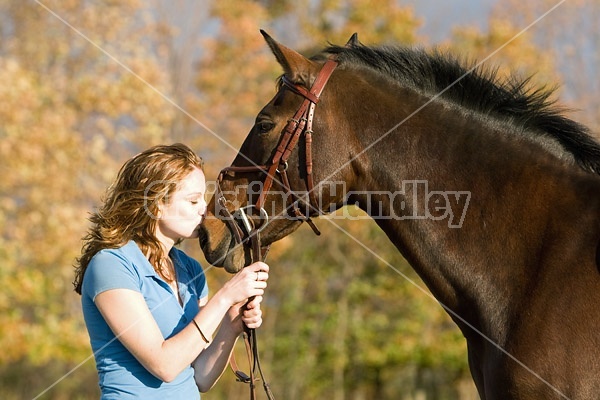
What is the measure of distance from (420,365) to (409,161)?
12.3 meters

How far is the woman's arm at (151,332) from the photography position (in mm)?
2967

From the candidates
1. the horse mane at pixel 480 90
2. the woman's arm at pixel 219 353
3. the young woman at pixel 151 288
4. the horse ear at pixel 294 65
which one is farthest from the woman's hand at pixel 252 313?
the horse mane at pixel 480 90

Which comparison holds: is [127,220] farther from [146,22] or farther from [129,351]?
[146,22]

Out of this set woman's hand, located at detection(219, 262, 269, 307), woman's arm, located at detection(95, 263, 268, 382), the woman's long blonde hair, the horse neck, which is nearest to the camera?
woman's arm, located at detection(95, 263, 268, 382)

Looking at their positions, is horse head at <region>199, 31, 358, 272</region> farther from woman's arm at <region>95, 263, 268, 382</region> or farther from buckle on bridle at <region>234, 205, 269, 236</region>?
woman's arm at <region>95, 263, 268, 382</region>

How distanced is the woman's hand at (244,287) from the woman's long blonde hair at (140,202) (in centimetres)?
41

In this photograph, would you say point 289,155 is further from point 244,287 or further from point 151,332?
point 151,332

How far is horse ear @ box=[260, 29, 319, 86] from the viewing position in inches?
147

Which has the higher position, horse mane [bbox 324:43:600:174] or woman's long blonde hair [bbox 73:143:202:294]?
horse mane [bbox 324:43:600:174]

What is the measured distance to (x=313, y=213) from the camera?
12.8ft

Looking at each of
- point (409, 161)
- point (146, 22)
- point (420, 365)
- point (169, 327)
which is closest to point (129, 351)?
point (169, 327)

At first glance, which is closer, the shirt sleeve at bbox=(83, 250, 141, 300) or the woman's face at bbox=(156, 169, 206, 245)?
the shirt sleeve at bbox=(83, 250, 141, 300)

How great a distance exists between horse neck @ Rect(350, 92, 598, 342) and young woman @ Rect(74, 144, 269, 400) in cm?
84

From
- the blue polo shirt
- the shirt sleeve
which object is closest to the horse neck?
the blue polo shirt
